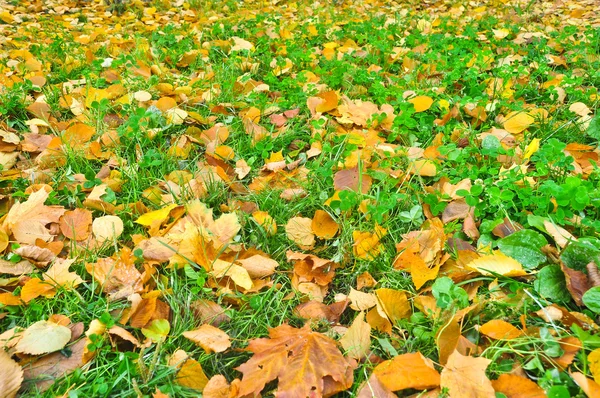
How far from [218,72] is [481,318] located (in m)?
2.13

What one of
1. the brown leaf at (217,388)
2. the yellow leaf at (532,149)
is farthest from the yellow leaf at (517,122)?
the brown leaf at (217,388)

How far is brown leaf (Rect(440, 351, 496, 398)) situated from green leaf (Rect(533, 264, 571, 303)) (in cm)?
→ 32

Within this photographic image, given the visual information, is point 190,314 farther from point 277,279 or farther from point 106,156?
point 106,156

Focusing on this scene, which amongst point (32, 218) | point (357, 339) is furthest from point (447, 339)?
point (32, 218)

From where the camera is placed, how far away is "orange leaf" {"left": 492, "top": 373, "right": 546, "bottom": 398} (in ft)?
3.59

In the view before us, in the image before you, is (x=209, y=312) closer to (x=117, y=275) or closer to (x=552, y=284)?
(x=117, y=275)

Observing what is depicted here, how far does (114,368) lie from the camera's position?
4.17 ft

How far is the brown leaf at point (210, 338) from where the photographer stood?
1.32 meters

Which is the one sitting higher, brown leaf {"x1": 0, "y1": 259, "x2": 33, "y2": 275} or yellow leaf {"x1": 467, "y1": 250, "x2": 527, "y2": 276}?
yellow leaf {"x1": 467, "y1": 250, "x2": 527, "y2": 276}

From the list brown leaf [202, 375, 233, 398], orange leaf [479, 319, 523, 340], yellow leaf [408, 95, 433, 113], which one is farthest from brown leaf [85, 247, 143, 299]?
yellow leaf [408, 95, 433, 113]

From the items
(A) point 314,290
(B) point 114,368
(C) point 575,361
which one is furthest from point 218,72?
(C) point 575,361

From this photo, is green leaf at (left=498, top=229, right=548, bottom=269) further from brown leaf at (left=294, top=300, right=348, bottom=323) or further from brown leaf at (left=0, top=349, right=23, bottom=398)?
brown leaf at (left=0, top=349, right=23, bottom=398)

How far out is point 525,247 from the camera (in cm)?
146

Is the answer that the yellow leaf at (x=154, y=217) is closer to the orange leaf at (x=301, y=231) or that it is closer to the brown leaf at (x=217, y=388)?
the orange leaf at (x=301, y=231)
